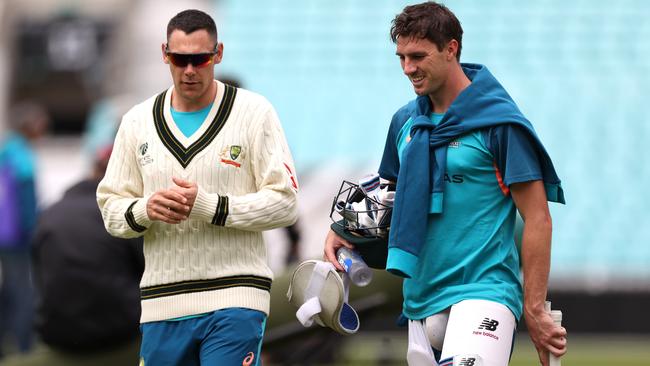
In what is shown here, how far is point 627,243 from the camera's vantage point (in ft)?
59.6

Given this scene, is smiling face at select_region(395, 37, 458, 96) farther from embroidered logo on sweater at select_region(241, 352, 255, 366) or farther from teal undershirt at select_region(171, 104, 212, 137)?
embroidered logo on sweater at select_region(241, 352, 255, 366)

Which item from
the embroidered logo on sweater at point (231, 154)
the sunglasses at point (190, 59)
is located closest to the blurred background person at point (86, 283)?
the embroidered logo on sweater at point (231, 154)

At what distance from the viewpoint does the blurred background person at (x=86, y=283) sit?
809 centimetres

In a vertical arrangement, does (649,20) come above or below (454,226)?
below

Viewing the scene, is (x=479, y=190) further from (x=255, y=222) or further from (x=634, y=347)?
(x=634, y=347)

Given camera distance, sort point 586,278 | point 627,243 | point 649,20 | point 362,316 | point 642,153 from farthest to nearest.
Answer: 1. point 649,20
2. point 642,153
3. point 627,243
4. point 586,278
5. point 362,316

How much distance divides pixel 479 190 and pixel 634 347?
10.3 m

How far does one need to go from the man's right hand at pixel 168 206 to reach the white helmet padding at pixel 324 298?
0.67 m

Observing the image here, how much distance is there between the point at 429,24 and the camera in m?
4.97

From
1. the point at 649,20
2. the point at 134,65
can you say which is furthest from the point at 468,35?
the point at 134,65

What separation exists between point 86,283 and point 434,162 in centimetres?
362

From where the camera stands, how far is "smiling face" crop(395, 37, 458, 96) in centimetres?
498

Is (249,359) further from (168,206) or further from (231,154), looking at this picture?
(231,154)

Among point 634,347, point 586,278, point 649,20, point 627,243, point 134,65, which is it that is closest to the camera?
point 634,347
